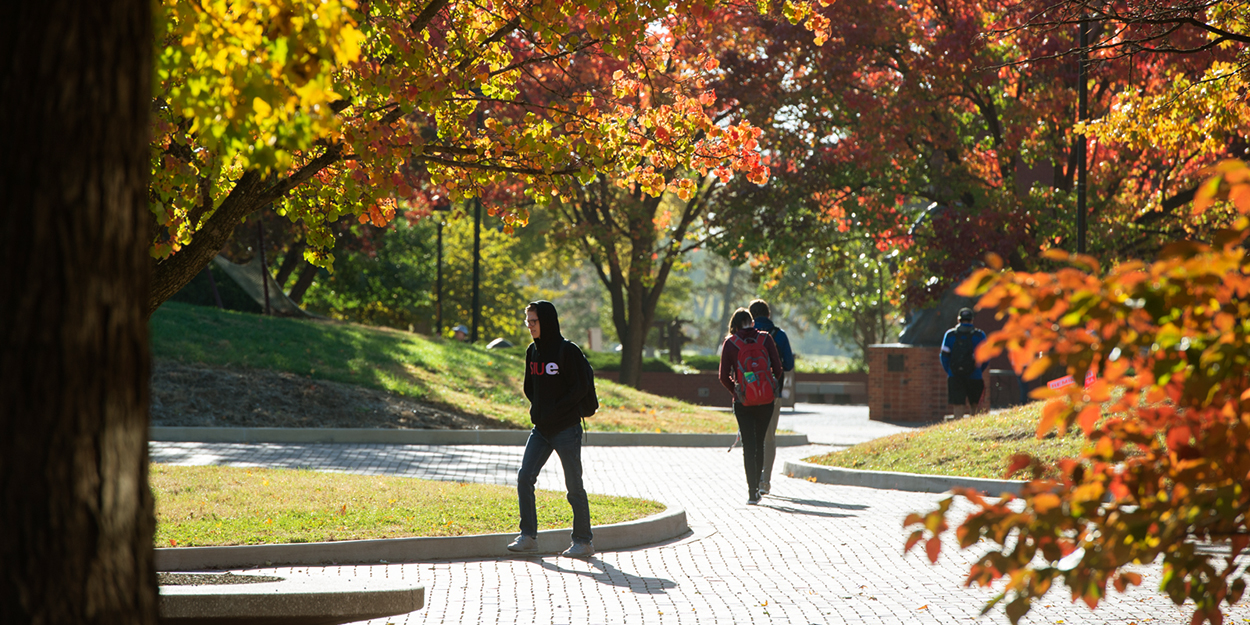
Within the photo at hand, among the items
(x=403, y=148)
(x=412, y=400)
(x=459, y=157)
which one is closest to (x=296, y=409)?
(x=412, y=400)

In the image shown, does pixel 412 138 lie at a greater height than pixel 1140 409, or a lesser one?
greater

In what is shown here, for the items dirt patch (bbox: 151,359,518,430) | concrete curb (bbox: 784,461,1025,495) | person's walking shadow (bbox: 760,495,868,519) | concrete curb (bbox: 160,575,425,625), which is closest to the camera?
concrete curb (bbox: 160,575,425,625)

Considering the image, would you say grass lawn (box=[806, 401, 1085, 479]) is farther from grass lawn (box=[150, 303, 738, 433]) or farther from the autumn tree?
the autumn tree

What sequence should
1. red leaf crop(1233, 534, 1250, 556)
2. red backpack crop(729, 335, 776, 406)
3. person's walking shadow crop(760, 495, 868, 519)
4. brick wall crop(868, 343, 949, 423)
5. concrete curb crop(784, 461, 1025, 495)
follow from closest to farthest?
red leaf crop(1233, 534, 1250, 556)
person's walking shadow crop(760, 495, 868, 519)
red backpack crop(729, 335, 776, 406)
concrete curb crop(784, 461, 1025, 495)
brick wall crop(868, 343, 949, 423)

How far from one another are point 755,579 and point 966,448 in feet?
20.7

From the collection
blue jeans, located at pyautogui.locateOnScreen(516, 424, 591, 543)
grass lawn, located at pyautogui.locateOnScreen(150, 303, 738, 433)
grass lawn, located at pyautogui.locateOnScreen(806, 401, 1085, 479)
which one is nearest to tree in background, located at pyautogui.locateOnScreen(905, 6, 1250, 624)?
blue jeans, located at pyautogui.locateOnScreen(516, 424, 591, 543)

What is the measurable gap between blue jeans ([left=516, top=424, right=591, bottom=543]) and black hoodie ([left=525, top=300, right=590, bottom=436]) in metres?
0.08

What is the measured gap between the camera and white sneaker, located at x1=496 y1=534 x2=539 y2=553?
8031 mm

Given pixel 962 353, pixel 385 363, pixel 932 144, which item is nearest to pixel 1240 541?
pixel 962 353

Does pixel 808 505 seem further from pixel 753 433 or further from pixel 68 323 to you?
pixel 68 323

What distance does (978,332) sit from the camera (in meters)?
15.5

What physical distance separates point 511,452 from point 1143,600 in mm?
10191

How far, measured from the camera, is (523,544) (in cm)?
805

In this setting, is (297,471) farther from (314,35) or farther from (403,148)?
(314,35)
